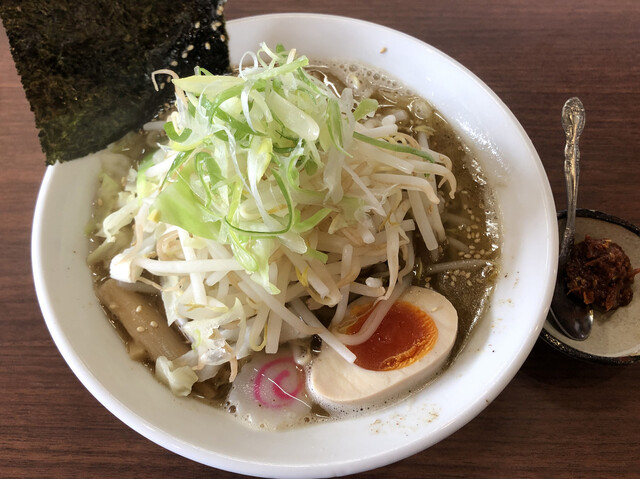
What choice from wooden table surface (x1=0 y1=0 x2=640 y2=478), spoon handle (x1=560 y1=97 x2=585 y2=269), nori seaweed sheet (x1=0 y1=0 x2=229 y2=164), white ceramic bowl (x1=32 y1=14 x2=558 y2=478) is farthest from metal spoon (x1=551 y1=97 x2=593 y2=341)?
nori seaweed sheet (x1=0 y1=0 x2=229 y2=164)

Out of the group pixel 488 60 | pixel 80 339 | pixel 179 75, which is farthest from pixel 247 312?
pixel 488 60

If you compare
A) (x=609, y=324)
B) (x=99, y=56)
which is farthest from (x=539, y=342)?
(x=99, y=56)

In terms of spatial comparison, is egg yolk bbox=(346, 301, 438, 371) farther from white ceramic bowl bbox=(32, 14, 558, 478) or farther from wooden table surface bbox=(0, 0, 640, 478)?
wooden table surface bbox=(0, 0, 640, 478)

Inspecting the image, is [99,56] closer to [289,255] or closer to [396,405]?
[289,255]

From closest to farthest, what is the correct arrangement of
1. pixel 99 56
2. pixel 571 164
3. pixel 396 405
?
pixel 396 405 < pixel 99 56 < pixel 571 164

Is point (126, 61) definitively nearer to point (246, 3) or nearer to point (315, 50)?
point (315, 50)

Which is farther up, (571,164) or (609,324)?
(571,164)

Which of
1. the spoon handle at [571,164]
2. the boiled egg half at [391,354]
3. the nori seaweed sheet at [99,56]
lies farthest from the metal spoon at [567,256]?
the nori seaweed sheet at [99,56]

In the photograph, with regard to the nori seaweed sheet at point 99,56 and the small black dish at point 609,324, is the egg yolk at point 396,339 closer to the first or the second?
the small black dish at point 609,324
